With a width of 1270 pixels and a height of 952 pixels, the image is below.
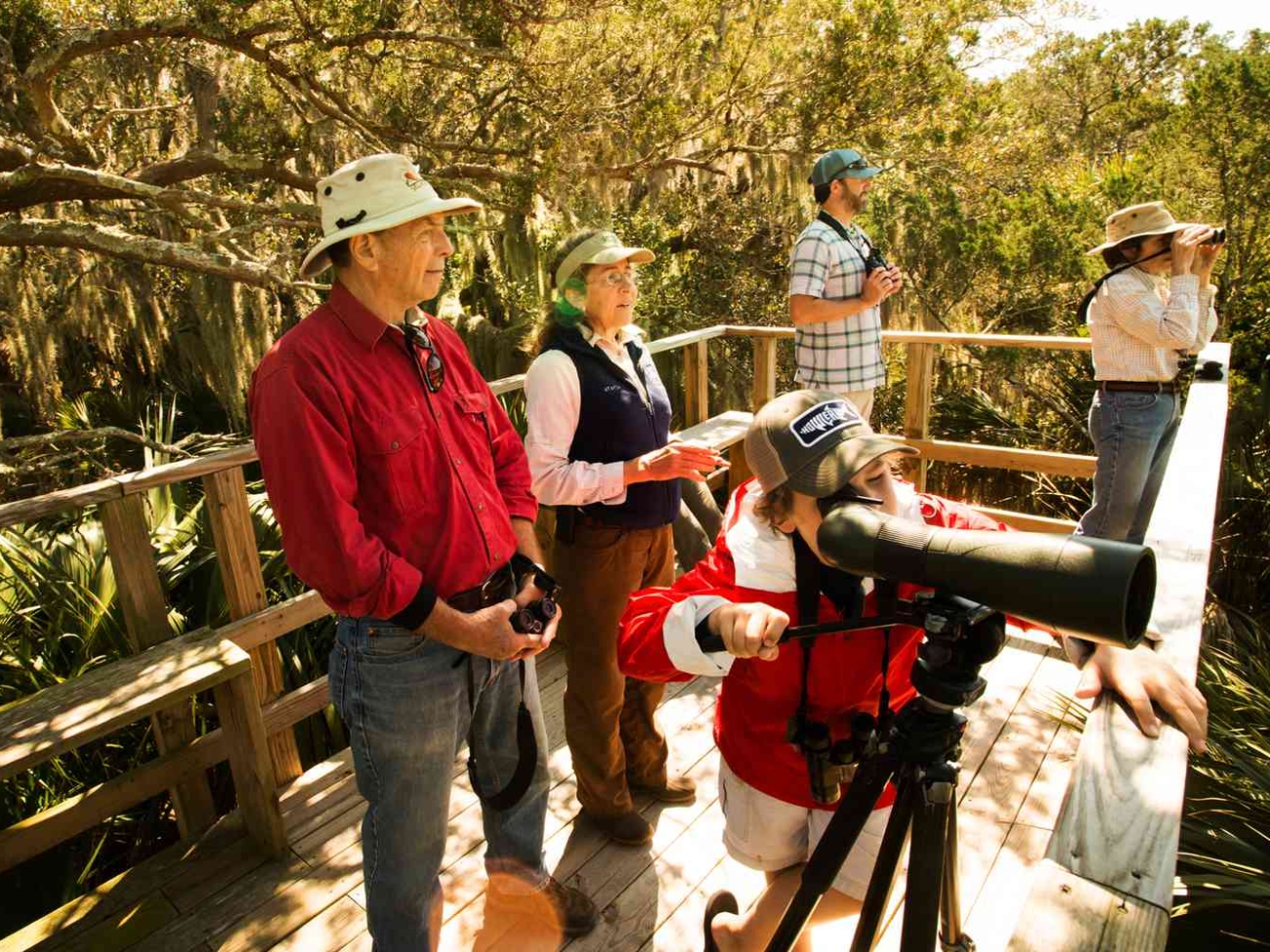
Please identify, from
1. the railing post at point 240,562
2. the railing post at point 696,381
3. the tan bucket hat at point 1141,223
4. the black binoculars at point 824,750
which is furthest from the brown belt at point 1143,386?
the railing post at point 240,562

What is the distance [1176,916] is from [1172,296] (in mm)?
2319

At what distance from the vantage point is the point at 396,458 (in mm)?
1623

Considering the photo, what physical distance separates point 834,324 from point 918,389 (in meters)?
1.12

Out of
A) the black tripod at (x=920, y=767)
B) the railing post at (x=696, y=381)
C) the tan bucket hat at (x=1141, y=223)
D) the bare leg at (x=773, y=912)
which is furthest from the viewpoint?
the railing post at (x=696, y=381)

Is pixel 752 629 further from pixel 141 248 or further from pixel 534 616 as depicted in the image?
pixel 141 248

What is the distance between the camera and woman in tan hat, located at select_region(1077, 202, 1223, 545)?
128 inches

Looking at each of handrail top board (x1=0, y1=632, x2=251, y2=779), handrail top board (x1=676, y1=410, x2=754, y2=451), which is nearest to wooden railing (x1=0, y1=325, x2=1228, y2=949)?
handrail top board (x1=0, y1=632, x2=251, y2=779)

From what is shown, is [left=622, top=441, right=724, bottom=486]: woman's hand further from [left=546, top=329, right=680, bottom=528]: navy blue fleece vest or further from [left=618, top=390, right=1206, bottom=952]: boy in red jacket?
[left=618, top=390, right=1206, bottom=952]: boy in red jacket

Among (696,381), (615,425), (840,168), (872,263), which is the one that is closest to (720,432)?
(696,381)

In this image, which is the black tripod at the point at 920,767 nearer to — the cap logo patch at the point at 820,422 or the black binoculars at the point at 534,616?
the cap logo patch at the point at 820,422

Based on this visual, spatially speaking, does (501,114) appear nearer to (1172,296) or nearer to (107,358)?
(1172,296)

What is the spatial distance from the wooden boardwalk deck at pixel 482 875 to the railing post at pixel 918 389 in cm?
182

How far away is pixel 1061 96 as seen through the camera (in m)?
20.1

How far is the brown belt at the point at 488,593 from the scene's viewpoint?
1.71 m
